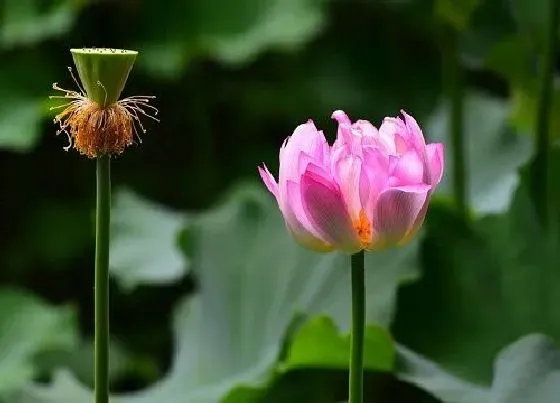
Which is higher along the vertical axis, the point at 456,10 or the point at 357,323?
the point at 456,10

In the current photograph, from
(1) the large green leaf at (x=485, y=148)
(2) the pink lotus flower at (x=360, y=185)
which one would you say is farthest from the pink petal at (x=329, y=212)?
(1) the large green leaf at (x=485, y=148)

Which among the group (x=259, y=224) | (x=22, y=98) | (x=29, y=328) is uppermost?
(x=22, y=98)

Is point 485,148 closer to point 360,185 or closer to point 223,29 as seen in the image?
point 223,29

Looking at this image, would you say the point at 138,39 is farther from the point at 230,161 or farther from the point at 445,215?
the point at 445,215

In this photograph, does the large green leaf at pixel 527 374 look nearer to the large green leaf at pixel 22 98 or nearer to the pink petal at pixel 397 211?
the pink petal at pixel 397 211

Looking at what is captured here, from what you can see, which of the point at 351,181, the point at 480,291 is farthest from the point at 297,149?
the point at 480,291

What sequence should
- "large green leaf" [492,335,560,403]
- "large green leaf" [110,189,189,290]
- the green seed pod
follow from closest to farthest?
the green seed pod
"large green leaf" [492,335,560,403]
"large green leaf" [110,189,189,290]

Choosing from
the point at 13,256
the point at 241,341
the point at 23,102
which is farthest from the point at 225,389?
the point at 13,256

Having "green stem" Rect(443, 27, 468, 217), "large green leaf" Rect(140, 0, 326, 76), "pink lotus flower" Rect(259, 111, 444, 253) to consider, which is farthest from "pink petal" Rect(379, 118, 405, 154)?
"large green leaf" Rect(140, 0, 326, 76)

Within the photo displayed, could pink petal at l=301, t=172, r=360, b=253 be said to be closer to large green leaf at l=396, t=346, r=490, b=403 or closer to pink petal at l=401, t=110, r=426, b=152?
pink petal at l=401, t=110, r=426, b=152
